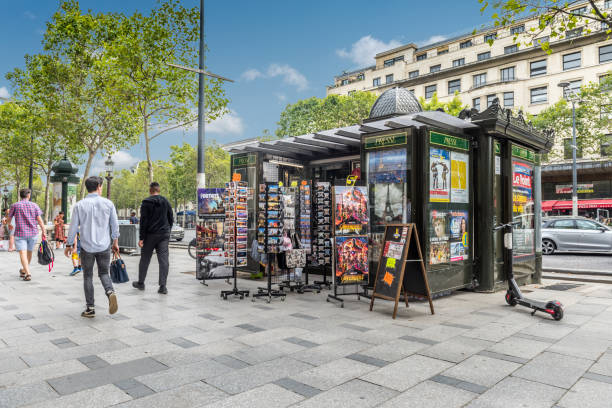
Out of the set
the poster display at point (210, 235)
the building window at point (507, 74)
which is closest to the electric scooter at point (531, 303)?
the poster display at point (210, 235)

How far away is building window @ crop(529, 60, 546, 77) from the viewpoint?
42000mm

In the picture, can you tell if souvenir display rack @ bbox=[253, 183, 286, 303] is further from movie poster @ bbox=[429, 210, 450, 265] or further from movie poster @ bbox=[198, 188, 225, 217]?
movie poster @ bbox=[429, 210, 450, 265]

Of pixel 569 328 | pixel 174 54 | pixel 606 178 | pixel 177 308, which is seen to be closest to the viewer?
pixel 569 328

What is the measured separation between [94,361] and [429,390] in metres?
3.06

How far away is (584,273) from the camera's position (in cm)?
1073

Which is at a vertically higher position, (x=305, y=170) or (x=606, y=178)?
(x=606, y=178)

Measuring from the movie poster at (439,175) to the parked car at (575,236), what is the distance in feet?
35.6

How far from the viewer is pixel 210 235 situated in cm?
837

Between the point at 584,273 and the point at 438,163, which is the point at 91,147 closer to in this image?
the point at 438,163

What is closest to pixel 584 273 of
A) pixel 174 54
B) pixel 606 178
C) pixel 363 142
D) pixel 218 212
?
pixel 363 142

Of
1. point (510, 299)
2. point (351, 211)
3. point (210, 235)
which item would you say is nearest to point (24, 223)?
point (210, 235)

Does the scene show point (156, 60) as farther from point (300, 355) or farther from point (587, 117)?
point (587, 117)

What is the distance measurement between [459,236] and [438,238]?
670 mm

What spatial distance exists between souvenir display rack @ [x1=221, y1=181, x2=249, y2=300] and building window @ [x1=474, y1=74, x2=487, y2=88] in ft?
145
